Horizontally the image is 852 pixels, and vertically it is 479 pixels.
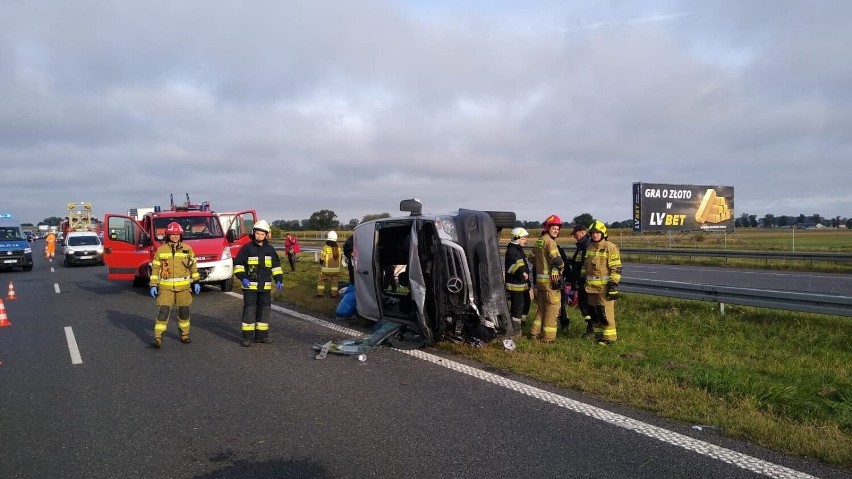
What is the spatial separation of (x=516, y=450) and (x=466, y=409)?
3.13 feet

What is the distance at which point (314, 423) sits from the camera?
15.3 ft

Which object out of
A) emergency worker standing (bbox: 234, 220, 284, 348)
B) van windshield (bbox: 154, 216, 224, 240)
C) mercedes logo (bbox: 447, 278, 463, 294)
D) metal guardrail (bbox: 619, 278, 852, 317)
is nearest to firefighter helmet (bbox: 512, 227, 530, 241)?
mercedes logo (bbox: 447, 278, 463, 294)

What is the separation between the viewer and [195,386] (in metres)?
5.82

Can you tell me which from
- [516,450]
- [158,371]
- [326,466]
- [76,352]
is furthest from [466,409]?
[76,352]

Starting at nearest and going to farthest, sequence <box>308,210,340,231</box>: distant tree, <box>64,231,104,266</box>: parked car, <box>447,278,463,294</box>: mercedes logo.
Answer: <box>447,278,463,294</box>: mercedes logo < <box>64,231,104,266</box>: parked car < <box>308,210,340,231</box>: distant tree

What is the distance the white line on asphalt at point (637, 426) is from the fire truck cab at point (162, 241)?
8144 millimetres

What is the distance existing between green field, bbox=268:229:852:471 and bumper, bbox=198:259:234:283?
7.82m

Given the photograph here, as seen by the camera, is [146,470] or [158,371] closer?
[146,470]

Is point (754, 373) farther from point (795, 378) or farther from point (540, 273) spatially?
point (540, 273)

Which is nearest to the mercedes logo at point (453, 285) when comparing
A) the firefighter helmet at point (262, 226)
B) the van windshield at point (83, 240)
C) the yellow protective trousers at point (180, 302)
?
the firefighter helmet at point (262, 226)

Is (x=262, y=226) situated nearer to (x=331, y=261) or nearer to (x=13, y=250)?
(x=331, y=261)

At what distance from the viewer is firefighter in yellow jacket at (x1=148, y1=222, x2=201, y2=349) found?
7844 millimetres

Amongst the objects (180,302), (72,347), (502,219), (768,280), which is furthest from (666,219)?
(72,347)

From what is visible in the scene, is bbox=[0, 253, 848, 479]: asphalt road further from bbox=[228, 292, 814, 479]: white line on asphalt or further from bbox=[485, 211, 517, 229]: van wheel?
bbox=[485, 211, 517, 229]: van wheel
